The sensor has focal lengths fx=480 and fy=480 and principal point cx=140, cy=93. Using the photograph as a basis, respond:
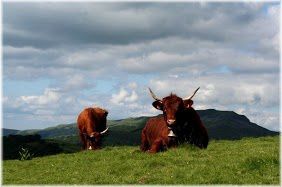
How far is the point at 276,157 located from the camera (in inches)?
608

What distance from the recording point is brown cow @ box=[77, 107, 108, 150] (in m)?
35.2

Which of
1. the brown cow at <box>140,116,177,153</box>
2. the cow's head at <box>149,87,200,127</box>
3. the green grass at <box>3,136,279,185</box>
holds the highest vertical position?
the cow's head at <box>149,87,200,127</box>

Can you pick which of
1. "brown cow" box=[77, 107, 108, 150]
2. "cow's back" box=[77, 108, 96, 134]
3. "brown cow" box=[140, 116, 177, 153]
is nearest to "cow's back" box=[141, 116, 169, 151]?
"brown cow" box=[140, 116, 177, 153]

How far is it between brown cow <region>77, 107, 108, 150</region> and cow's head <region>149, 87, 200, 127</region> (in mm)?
15286

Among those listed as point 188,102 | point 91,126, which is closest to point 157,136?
point 188,102

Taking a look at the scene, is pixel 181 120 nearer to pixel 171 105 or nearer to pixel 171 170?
pixel 171 105

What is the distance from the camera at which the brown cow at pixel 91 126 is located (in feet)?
115

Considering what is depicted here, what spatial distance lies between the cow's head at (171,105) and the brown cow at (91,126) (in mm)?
15286

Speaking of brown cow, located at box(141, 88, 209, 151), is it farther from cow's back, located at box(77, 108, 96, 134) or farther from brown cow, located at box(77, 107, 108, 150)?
cow's back, located at box(77, 108, 96, 134)

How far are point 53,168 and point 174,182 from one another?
7.71 meters

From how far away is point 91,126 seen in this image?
3647 centimetres

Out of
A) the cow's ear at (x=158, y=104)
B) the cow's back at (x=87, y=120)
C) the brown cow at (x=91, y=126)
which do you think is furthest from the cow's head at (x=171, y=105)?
the cow's back at (x=87, y=120)

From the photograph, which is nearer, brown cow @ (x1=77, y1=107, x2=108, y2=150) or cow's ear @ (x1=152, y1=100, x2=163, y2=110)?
cow's ear @ (x1=152, y1=100, x2=163, y2=110)

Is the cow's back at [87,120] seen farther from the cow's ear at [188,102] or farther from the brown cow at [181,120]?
the cow's ear at [188,102]
